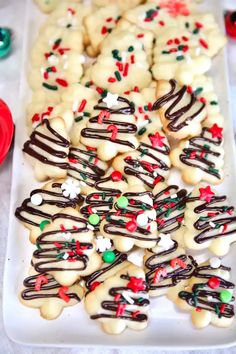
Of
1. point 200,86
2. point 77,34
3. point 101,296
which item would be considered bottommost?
point 101,296

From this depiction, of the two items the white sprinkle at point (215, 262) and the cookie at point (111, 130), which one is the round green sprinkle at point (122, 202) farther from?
the white sprinkle at point (215, 262)

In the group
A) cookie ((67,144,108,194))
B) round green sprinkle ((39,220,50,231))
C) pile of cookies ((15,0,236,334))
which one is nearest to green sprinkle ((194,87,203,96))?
pile of cookies ((15,0,236,334))

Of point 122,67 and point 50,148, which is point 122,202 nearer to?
point 50,148

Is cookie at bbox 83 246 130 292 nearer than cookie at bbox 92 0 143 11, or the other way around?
cookie at bbox 83 246 130 292

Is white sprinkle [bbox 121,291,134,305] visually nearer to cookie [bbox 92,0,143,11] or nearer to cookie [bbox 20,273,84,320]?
cookie [bbox 20,273,84,320]

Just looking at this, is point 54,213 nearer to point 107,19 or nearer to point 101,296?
point 101,296

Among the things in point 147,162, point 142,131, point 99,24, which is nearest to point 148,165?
point 147,162

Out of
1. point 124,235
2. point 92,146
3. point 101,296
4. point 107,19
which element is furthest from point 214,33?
point 101,296
